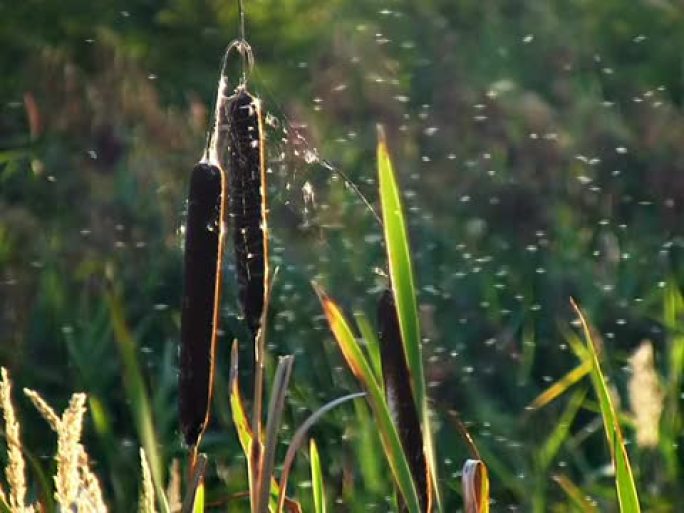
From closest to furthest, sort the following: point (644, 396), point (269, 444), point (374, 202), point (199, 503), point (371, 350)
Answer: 1. point (269, 444)
2. point (199, 503)
3. point (371, 350)
4. point (644, 396)
5. point (374, 202)

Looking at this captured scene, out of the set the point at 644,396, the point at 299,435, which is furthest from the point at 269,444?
the point at 644,396

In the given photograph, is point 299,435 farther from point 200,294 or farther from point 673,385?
point 673,385

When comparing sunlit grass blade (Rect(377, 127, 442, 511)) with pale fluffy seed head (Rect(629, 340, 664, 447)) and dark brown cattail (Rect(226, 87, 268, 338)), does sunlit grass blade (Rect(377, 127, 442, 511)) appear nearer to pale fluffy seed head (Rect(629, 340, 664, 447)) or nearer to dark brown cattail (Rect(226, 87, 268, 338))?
dark brown cattail (Rect(226, 87, 268, 338))

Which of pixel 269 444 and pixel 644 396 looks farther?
pixel 644 396

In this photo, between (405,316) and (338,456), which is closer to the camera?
(405,316)

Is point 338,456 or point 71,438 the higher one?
point 71,438

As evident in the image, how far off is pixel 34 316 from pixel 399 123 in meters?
1.11

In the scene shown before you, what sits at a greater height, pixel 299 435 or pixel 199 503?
pixel 299 435

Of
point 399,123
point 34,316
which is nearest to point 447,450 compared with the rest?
point 34,316

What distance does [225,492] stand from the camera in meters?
2.20

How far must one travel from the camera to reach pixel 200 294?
3.36ft

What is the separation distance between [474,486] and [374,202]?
87.0 inches

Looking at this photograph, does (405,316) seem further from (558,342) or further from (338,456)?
(558,342)

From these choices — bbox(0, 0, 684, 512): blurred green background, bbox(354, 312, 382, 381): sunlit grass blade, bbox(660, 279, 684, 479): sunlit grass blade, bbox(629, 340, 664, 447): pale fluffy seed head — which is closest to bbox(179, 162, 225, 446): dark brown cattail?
bbox(354, 312, 382, 381): sunlit grass blade
